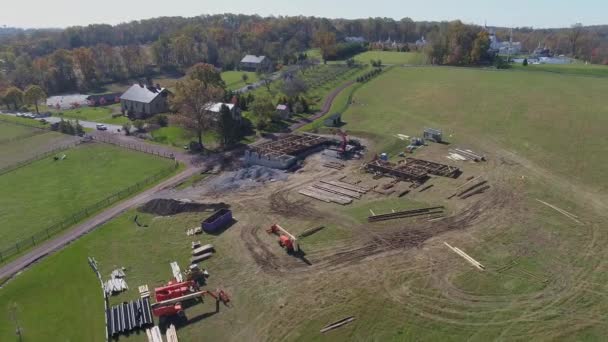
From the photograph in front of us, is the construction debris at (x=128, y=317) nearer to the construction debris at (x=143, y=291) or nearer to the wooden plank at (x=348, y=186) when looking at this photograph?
the construction debris at (x=143, y=291)

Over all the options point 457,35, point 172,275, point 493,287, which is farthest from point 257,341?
point 457,35

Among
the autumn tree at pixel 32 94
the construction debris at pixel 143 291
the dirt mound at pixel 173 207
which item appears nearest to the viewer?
the construction debris at pixel 143 291

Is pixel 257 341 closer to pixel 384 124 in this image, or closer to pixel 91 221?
pixel 91 221

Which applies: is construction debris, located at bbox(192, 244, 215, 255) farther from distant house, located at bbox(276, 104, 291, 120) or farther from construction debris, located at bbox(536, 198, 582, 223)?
distant house, located at bbox(276, 104, 291, 120)

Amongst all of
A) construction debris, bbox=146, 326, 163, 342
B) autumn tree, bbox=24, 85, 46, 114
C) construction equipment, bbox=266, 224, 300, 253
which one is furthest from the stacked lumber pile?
autumn tree, bbox=24, 85, 46, 114

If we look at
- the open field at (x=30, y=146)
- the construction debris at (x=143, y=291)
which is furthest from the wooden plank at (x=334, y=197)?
the open field at (x=30, y=146)

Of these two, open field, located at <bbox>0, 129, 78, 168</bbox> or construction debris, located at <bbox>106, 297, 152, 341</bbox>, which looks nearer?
construction debris, located at <bbox>106, 297, 152, 341</bbox>

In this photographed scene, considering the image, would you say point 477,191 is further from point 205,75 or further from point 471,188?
point 205,75

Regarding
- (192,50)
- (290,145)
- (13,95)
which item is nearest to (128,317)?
(290,145)
